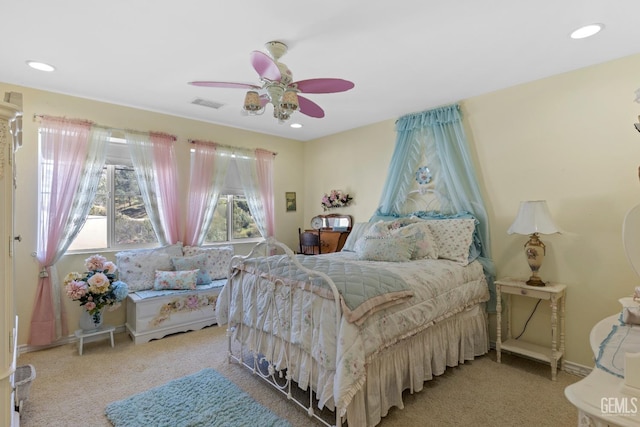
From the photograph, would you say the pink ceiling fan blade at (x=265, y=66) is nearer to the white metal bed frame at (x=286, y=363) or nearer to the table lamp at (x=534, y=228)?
the white metal bed frame at (x=286, y=363)

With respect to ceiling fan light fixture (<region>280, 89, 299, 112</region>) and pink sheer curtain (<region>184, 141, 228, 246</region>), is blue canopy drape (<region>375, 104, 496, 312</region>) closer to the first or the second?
ceiling fan light fixture (<region>280, 89, 299, 112</region>)

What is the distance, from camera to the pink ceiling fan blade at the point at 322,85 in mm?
2174

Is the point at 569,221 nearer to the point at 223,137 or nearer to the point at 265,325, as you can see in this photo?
the point at 265,325

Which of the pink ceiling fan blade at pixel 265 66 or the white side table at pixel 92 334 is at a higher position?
the pink ceiling fan blade at pixel 265 66

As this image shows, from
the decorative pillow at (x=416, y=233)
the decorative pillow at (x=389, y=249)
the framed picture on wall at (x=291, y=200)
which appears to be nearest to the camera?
Result: the decorative pillow at (x=389, y=249)

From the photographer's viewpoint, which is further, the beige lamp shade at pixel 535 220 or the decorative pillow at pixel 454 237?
the decorative pillow at pixel 454 237

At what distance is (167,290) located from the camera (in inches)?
142

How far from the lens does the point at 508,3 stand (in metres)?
1.91

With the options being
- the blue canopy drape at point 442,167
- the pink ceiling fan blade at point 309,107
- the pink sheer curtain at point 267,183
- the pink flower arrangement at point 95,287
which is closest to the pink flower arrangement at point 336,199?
the blue canopy drape at point 442,167

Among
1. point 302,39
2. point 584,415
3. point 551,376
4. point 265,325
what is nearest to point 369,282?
point 265,325

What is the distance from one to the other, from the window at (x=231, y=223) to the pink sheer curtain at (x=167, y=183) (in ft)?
1.77

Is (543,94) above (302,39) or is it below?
below

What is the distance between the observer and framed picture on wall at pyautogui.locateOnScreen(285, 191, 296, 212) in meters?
5.32

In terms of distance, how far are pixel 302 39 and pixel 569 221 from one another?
2.77 metres
